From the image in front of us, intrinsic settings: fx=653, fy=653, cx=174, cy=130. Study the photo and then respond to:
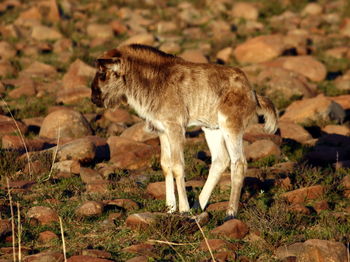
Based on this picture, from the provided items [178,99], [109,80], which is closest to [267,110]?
[178,99]

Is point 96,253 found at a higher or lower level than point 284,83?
higher

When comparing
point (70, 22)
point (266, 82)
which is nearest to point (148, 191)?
point (266, 82)

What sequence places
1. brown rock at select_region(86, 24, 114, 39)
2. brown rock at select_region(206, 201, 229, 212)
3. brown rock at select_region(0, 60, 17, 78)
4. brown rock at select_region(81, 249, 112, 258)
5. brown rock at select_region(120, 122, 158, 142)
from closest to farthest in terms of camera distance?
brown rock at select_region(81, 249, 112, 258)
brown rock at select_region(206, 201, 229, 212)
brown rock at select_region(120, 122, 158, 142)
brown rock at select_region(0, 60, 17, 78)
brown rock at select_region(86, 24, 114, 39)

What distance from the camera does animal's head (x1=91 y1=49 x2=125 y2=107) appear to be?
9633 mm

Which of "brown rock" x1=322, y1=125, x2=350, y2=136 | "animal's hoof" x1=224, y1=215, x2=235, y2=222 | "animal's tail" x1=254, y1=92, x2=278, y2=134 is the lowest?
"brown rock" x1=322, y1=125, x2=350, y2=136

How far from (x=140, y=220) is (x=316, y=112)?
8787mm

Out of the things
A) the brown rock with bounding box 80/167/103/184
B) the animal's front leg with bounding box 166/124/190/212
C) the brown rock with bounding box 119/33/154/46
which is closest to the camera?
the animal's front leg with bounding box 166/124/190/212

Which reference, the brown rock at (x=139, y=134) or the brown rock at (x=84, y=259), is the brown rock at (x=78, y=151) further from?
the brown rock at (x=84, y=259)

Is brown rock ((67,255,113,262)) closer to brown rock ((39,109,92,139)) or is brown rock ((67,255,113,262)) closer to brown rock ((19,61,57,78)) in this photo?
brown rock ((39,109,92,139))

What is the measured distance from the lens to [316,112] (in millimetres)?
16297

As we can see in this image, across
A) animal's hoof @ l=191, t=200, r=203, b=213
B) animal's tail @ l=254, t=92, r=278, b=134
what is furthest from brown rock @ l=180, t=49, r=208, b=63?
animal's hoof @ l=191, t=200, r=203, b=213

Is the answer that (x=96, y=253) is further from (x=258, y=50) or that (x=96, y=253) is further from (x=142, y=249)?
(x=258, y=50)

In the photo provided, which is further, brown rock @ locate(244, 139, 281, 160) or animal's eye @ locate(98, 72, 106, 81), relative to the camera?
brown rock @ locate(244, 139, 281, 160)

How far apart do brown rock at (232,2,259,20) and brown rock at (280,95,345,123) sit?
586 inches
